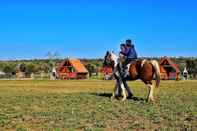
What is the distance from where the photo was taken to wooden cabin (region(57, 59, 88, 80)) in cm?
10494

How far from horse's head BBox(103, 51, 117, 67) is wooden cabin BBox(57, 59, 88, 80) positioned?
8102 cm

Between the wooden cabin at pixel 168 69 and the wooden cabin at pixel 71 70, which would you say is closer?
the wooden cabin at pixel 168 69

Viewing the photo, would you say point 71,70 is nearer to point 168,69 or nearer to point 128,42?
point 168,69

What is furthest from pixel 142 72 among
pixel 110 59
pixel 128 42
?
pixel 110 59

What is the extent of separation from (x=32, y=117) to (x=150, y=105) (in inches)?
209

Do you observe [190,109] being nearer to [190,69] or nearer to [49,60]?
[190,69]

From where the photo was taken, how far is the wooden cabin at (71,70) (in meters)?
105

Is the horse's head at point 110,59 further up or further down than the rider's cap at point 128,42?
further down

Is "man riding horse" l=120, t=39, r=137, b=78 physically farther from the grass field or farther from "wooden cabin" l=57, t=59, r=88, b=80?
"wooden cabin" l=57, t=59, r=88, b=80

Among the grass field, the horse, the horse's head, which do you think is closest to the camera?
the grass field

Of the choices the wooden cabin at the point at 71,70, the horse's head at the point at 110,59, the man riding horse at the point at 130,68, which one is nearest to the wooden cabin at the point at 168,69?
the wooden cabin at the point at 71,70

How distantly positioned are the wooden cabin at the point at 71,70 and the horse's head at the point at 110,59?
81.0 metres

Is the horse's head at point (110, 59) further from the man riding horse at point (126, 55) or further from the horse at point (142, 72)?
the man riding horse at point (126, 55)

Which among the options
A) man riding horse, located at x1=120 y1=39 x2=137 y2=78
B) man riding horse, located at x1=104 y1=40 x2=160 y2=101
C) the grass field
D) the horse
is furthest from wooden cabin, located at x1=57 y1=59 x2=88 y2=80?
the grass field
